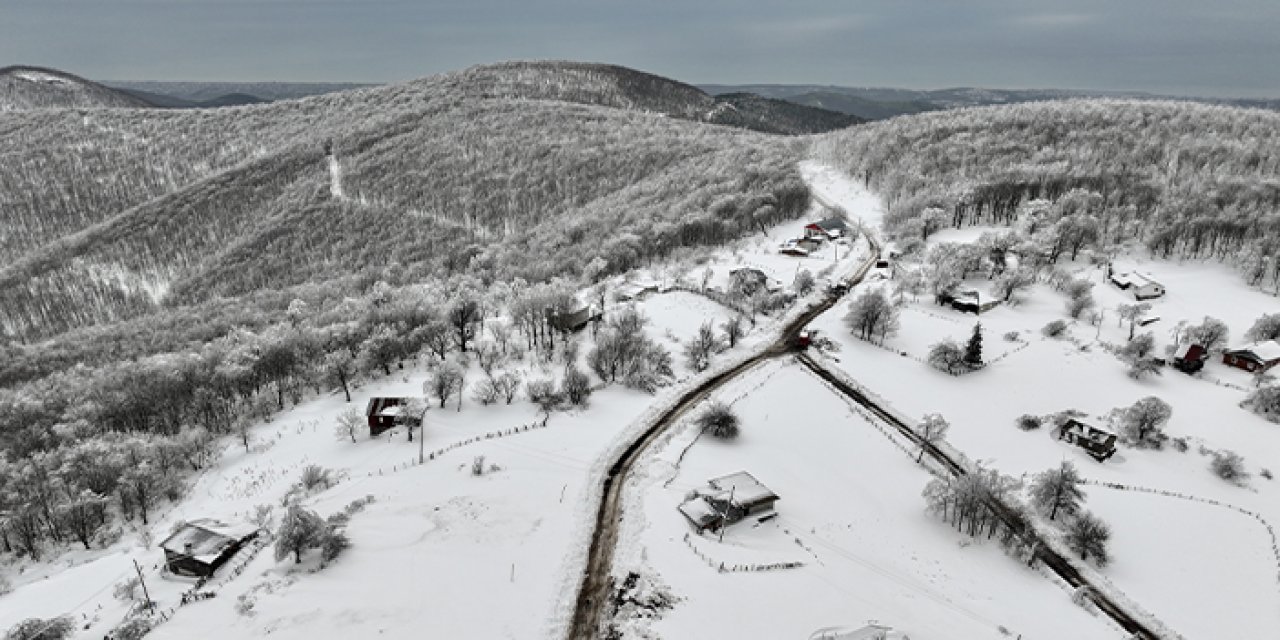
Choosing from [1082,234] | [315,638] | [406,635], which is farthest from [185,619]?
[1082,234]

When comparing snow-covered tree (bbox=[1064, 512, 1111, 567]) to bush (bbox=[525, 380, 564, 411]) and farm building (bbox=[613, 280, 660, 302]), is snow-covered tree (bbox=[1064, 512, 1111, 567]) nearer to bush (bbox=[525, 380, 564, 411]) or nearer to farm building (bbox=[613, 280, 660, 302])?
bush (bbox=[525, 380, 564, 411])

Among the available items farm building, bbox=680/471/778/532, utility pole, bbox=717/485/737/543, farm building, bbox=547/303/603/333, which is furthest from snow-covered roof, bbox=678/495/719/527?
farm building, bbox=547/303/603/333

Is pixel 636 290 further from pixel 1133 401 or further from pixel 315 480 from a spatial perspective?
pixel 1133 401

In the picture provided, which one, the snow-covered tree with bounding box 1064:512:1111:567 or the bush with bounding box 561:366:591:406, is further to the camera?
the bush with bounding box 561:366:591:406

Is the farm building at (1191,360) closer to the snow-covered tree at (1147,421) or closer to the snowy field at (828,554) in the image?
the snow-covered tree at (1147,421)

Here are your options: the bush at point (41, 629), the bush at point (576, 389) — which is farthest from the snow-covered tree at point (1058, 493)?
the bush at point (41, 629)
